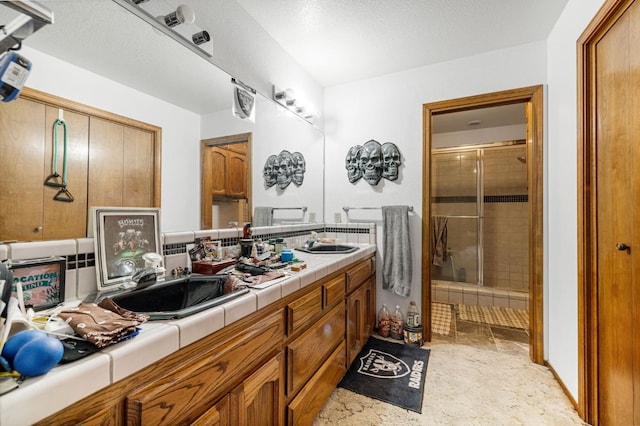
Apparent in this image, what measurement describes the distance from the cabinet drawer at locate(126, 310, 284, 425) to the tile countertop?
0.06 m

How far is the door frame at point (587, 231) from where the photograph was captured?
144 centimetres

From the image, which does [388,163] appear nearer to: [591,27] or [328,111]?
[328,111]

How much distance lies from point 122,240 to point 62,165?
1.06 ft

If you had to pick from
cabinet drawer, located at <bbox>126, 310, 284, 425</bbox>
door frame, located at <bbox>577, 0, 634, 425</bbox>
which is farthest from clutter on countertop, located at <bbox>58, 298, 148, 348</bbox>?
door frame, located at <bbox>577, 0, 634, 425</bbox>

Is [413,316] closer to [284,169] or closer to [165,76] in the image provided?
[284,169]

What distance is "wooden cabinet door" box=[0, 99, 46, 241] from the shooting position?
0.82 m

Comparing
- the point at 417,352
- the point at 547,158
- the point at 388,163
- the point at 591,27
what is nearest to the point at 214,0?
the point at 388,163

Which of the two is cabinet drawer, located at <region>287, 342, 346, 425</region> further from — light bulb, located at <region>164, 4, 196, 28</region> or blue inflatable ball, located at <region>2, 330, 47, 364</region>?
light bulb, located at <region>164, 4, 196, 28</region>

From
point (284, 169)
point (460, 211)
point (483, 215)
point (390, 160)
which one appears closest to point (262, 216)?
point (284, 169)

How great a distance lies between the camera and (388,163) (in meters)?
2.55

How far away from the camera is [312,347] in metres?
1.37

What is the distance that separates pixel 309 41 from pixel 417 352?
257cm

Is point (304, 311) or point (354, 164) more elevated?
point (354, 164)

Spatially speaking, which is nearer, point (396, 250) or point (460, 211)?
point (396, 250)
